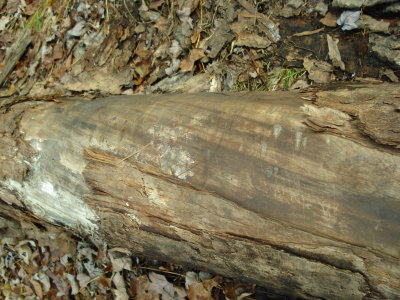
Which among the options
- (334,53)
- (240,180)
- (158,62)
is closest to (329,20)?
(334,53)

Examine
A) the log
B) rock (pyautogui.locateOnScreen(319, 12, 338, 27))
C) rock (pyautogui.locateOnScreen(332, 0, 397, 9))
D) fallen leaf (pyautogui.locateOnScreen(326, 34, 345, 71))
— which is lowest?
the log

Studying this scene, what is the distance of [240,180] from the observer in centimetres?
165

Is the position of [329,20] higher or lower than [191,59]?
higher

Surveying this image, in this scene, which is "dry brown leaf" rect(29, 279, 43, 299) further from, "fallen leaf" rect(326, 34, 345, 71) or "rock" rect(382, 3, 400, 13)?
"rock" rect(382, 3, 400, 13)

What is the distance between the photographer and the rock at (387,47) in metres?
2.42

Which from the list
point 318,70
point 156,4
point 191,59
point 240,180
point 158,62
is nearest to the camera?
point 240,180

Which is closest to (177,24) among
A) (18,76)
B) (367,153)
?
Result: (18,76)

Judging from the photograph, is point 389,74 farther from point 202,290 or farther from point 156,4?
point 156,4

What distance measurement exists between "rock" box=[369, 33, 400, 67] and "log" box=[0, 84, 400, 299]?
970 mm

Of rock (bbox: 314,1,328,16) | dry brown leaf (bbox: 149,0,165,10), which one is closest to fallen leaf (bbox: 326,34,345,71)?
rock (bbox: 314,1,328,16)

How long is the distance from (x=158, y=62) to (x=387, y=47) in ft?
5.82

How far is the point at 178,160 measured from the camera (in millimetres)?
1784

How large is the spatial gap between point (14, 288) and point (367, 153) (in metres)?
3.28

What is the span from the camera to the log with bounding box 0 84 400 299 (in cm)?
147
